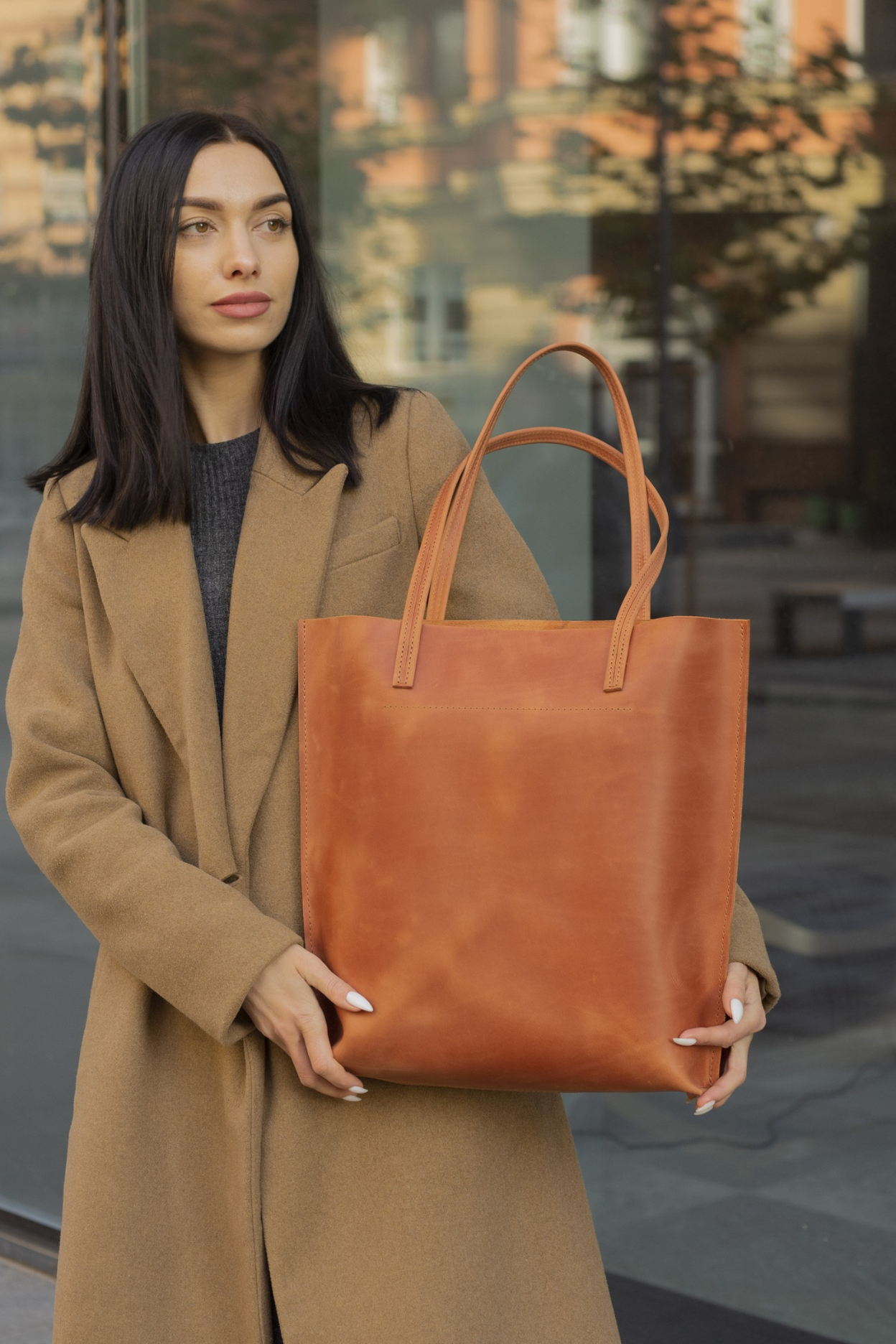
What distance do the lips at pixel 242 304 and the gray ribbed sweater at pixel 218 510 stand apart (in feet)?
0.53

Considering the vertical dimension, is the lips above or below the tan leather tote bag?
above

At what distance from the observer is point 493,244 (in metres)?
3.58

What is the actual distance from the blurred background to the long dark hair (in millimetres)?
1631

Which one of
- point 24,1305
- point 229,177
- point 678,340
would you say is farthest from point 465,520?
point 24,1305

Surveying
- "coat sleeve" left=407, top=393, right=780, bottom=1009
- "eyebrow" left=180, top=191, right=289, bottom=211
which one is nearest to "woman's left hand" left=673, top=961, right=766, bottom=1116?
"coat sleeve" left=407, top=393, right=780, bottom=1009

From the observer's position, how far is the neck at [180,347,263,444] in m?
1.88

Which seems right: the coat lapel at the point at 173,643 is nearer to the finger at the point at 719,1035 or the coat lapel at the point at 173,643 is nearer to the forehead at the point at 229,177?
the forehead at the point at 229,177

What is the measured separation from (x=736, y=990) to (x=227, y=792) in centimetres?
56

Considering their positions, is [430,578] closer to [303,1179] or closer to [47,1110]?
[303,1179]

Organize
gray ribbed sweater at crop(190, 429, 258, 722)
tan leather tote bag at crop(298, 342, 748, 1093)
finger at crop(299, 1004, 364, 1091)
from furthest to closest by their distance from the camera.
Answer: gray ribbed sweater at crop(190, 429, 258, 722)
finger at crop(299, 1004, 364, 1091)
tan leather tote bag at crop(298, 342, 748, 1093)

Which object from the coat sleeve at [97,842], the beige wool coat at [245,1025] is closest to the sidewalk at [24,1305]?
the beige wool coat at [245,1025]

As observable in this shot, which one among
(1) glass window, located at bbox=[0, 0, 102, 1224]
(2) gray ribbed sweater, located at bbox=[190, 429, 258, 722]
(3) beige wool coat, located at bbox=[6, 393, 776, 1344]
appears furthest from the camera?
(1) glass window, located at bbox=[0, 0, 102, 1224]

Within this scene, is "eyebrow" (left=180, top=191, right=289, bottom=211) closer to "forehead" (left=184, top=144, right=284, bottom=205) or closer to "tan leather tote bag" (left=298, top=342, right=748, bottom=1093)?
"forehead" (left=184, top=144, right=284, bottom=205)

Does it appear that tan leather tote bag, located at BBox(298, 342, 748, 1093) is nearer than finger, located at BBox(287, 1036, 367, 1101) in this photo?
Yes
